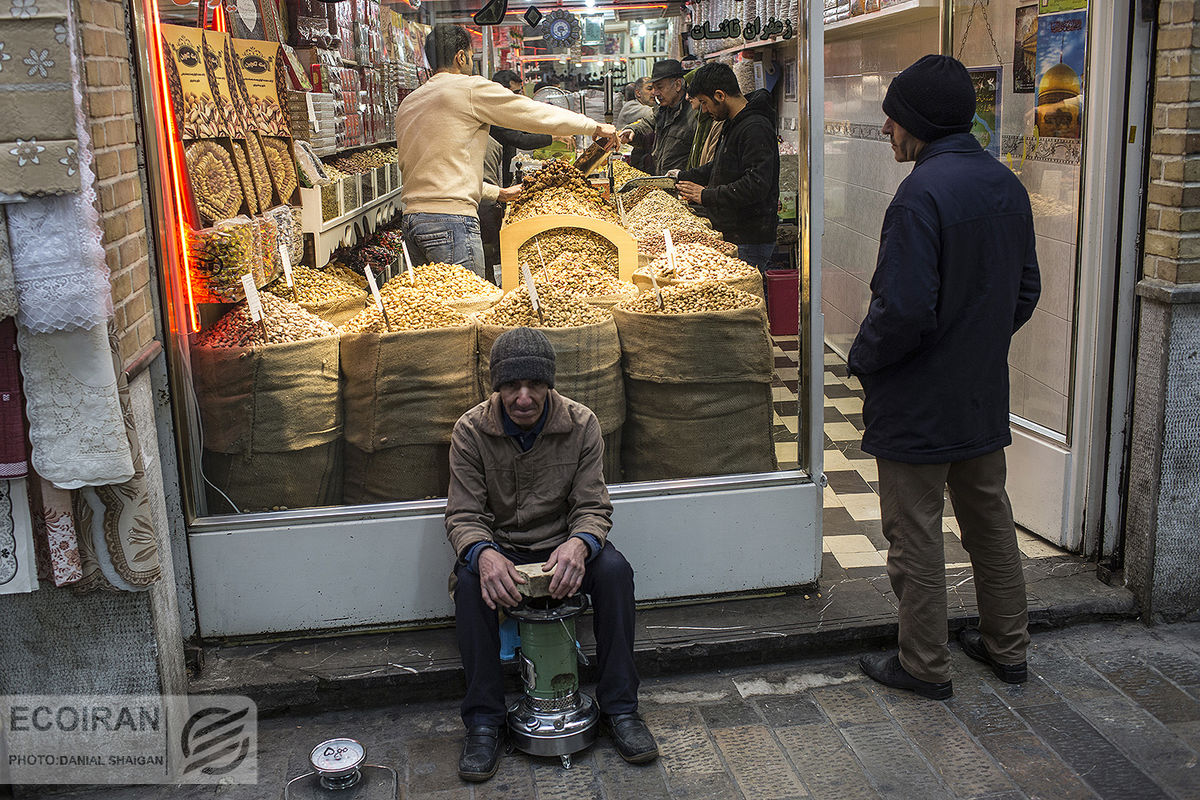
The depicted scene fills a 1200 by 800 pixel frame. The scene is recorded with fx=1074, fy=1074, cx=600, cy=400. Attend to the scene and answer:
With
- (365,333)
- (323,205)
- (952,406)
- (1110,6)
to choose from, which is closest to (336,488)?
(365,333)

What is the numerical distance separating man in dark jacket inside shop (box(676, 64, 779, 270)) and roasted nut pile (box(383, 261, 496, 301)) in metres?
1.02

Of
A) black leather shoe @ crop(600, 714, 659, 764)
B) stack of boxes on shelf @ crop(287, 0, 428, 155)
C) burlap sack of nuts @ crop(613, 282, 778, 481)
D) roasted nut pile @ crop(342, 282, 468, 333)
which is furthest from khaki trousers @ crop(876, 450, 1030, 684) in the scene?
stack of boxes on shelf @ crop(287, 0, 428, 155)

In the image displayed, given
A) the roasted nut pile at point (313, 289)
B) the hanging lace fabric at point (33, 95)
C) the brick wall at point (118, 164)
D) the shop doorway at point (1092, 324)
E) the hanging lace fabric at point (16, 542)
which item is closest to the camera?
the hanging lace fabric at point (33, 95)

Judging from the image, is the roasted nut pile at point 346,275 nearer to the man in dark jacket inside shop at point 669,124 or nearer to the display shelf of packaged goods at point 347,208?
the display shelf of packaged goods at point 347,208

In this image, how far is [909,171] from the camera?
598 centimetres

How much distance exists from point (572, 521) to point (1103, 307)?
6.84 feet

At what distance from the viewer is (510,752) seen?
10.3 ft

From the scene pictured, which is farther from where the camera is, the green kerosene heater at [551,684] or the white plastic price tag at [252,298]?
the white plastic price tag at [252,298]

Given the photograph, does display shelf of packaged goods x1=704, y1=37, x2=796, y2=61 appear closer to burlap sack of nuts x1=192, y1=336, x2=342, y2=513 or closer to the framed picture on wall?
the framed picture on wall

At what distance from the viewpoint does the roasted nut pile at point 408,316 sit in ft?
12.3

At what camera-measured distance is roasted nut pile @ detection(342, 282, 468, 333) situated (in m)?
3.76

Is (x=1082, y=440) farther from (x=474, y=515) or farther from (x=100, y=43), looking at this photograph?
(x=100, y=43)

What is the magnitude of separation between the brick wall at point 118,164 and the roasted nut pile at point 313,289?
70cm

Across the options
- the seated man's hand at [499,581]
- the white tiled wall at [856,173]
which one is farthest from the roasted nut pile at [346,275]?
the white tiled wall at [856,173]
